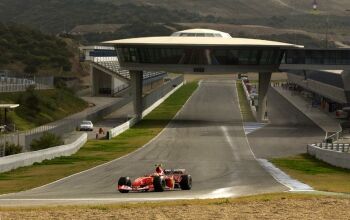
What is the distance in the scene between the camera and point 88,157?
69.4 meters

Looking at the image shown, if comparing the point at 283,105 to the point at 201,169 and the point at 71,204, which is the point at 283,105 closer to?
the point at 201,169

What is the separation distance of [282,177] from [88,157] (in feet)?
79.2

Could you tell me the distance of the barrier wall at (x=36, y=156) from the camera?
54700mm

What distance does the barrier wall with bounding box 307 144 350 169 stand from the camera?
60562 mm

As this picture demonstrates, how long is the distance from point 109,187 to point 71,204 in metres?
12.6

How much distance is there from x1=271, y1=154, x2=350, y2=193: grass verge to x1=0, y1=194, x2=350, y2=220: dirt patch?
554 inches

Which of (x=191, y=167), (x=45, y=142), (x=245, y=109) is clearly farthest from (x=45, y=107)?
(x=191, y=167)

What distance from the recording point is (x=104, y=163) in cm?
6262

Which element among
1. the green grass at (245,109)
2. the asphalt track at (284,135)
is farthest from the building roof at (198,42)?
the green grass at (245,109)

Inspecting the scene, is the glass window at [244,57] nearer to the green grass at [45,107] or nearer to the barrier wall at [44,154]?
the barrier wall at [44,154]

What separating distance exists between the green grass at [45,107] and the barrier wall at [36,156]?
Answer: 20.1 metres

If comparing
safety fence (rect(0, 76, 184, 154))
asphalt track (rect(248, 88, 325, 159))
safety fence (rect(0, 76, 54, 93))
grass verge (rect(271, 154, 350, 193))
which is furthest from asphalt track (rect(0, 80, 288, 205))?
safety fence (rect(0, 76, 54, 93))

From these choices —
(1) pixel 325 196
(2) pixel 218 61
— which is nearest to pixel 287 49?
(2) pixel 218 61

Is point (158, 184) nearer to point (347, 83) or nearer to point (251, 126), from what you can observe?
point (251, 126)
